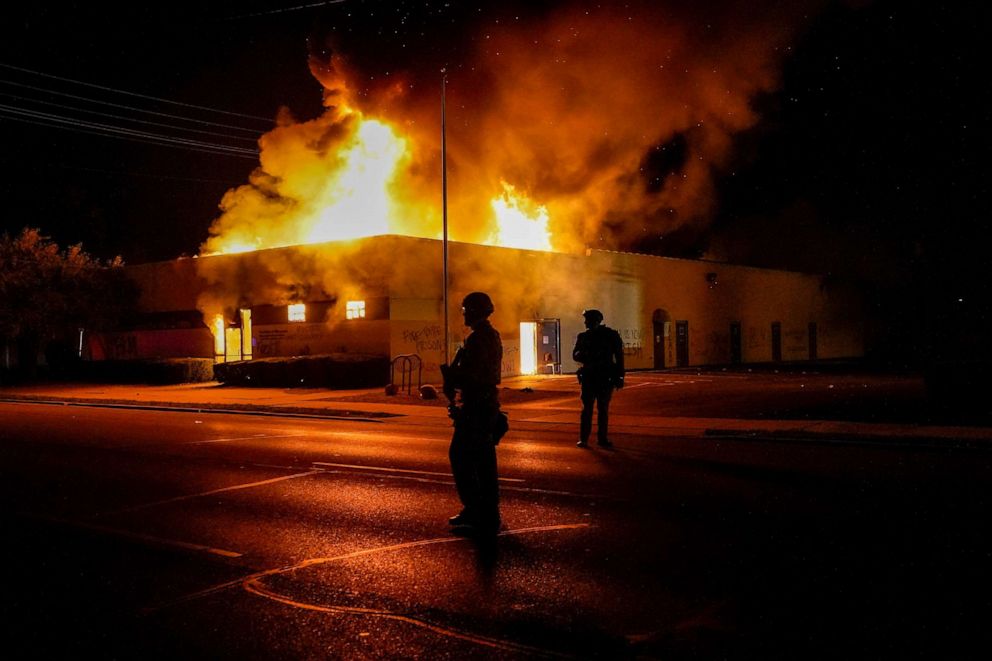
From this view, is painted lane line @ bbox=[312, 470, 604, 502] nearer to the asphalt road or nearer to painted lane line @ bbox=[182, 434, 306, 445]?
the asphalt road

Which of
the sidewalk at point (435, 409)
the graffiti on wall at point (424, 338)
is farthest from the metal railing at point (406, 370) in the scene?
the sidewalk at point (435, 409)

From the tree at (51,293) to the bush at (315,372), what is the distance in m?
8.73

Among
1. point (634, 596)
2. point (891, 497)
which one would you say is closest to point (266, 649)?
point (634, 596)

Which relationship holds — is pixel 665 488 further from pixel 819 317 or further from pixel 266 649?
pixel 819 317

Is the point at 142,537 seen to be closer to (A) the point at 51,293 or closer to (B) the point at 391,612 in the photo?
(B) the point at 391,612

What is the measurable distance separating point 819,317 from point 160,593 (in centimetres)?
4254

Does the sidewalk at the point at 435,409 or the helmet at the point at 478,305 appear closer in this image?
the helmet at the point at 478,305

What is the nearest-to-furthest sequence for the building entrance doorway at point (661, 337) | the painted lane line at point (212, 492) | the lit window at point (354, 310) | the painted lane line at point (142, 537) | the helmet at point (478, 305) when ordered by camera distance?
the painted lane line at point (142, 537)
the helmet at point (478, 305)
the painted lane line at point (212, 492)
the lit window at point (354, 310)
the building entrance doorway at point (661, 337)

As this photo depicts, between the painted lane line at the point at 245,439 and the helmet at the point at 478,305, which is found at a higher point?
the helmet at the point at 478,305

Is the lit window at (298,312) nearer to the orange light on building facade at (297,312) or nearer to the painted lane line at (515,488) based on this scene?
the orange light on building facade at (297,312)

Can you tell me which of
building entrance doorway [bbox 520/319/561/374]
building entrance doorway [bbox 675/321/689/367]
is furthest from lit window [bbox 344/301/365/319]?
building entrance doorway [bbox 675/321/689/367]

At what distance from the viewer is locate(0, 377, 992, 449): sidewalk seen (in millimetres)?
11617

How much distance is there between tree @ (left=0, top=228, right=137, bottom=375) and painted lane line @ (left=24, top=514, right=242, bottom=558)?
26.0 m

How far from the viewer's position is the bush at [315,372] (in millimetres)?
23391
